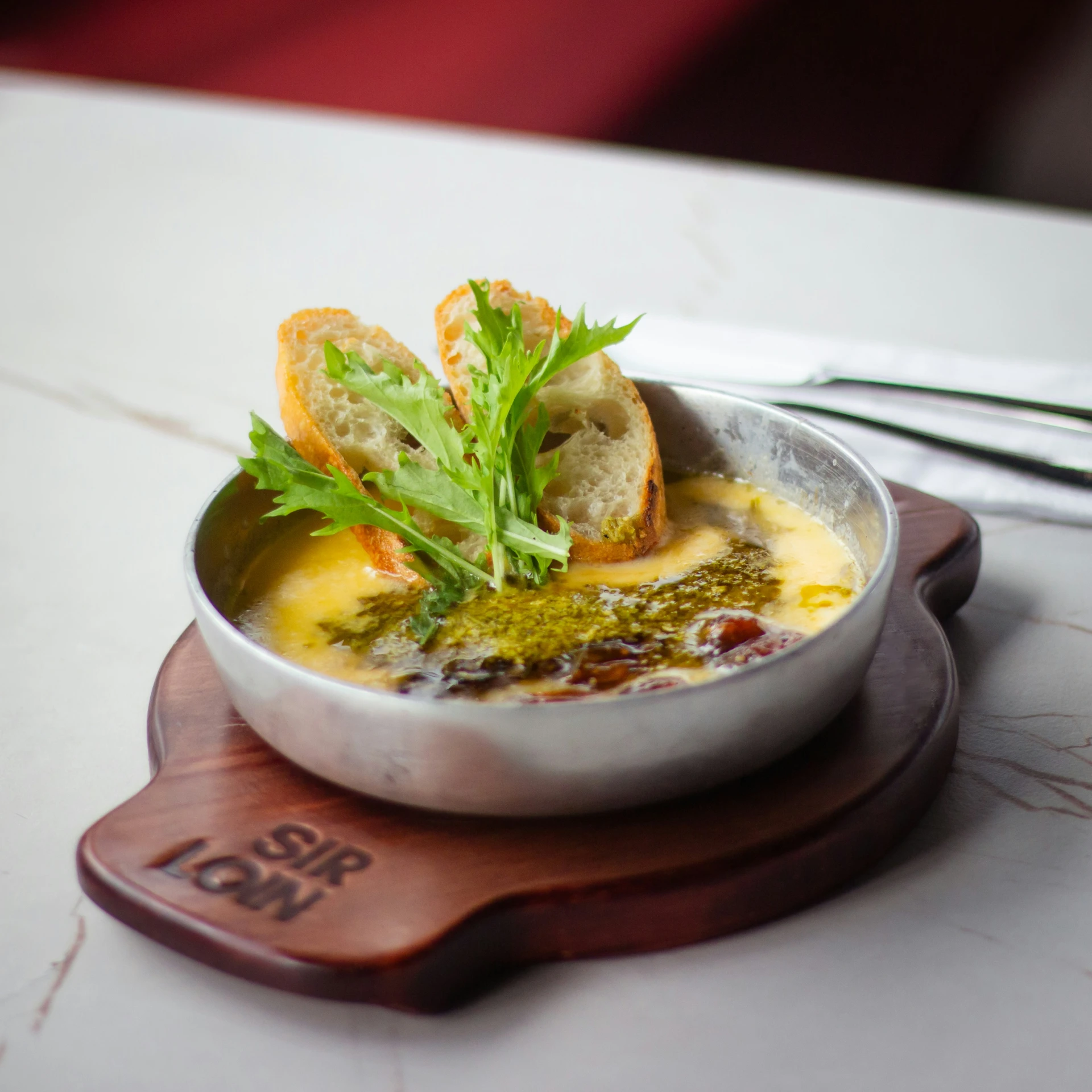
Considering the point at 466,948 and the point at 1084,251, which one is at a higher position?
the point at 1084,251

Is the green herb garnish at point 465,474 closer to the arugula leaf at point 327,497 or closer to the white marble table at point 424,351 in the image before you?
the arugula leaf at point 327,497

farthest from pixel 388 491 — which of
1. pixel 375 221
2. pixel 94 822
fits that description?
pixel 375 221

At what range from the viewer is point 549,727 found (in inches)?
→ 34.4

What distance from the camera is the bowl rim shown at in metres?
0.87

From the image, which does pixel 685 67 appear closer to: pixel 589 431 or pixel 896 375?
pixel 896 375

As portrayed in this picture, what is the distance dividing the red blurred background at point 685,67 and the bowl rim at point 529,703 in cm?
320

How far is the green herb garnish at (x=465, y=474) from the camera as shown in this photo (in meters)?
1.19

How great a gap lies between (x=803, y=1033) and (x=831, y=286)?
66.2 inches

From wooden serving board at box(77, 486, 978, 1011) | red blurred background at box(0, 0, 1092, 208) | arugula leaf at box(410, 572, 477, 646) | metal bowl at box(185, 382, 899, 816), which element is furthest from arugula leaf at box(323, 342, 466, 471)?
red blurred background at box(0, 0, 1092, 208)

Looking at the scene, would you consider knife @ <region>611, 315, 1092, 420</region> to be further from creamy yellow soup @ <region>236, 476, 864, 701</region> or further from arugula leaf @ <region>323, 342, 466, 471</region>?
arugula leaf @ <region>323, 342, 466, 471</region>

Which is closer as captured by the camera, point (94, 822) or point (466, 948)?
point (466, 948)

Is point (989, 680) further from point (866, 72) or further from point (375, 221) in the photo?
point (866, 72)

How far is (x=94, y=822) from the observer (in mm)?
983

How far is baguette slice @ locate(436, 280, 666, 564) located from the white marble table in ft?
1.20
